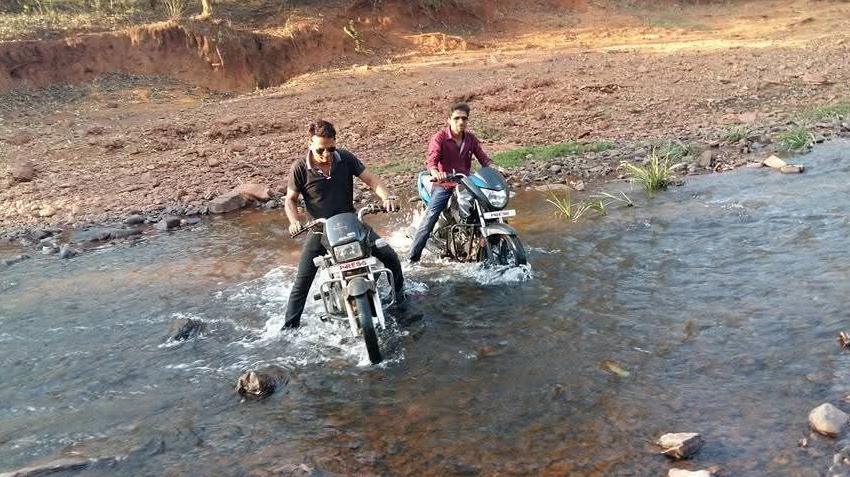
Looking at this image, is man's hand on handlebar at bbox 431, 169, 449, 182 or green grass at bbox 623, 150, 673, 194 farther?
green grass at bbox 623, 150, 673, 194

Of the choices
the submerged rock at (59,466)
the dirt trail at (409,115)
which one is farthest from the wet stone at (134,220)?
the submerged rock at (59,466)

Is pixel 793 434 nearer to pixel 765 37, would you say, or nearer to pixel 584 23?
pixel 765 37

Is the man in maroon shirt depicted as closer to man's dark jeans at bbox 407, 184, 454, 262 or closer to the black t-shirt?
man's dark jeans at bbox 407, 184, 454, 262

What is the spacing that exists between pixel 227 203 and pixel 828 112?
11297mm

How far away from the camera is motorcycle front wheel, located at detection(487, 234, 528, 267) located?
6637 mm

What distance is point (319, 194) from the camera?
595 centimetres

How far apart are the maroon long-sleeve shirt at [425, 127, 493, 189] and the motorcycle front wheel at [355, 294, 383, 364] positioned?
7.39ft

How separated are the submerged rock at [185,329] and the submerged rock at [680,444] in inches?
171

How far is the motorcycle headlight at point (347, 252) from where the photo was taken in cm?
545

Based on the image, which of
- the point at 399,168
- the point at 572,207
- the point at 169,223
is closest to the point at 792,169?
the point at 572,207

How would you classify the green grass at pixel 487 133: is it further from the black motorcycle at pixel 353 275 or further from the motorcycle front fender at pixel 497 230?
the black motorcycle at pixel 353 275

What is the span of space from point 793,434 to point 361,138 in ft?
37.5

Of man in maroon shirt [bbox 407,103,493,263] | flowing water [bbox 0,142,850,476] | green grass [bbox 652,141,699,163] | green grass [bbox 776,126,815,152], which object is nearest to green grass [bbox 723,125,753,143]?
green grass [bbox 776,126,815,152]

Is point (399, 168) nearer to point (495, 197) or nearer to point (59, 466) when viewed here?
point (495, 197)
